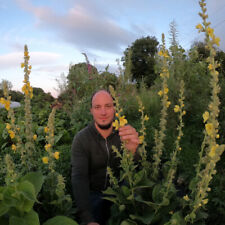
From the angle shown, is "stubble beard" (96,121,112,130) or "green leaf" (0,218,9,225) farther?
"stubble beard" (96,121,112,130)

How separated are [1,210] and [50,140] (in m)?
0.63

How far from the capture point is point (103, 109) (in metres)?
2.90

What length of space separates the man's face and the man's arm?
372 millimetres

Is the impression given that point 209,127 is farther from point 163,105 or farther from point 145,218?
point 145,218

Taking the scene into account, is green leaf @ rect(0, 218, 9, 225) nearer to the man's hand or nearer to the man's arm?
the man's arm

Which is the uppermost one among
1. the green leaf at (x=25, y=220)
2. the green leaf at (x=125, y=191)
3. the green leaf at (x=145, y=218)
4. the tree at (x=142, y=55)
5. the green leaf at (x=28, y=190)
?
the tree at (x=142, y=55)

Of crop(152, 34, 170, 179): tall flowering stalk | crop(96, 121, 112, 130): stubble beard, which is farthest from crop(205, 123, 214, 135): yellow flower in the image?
crop(96, 121, 112, 130): stubble beard

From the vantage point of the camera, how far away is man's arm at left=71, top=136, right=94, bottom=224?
2.61 metres

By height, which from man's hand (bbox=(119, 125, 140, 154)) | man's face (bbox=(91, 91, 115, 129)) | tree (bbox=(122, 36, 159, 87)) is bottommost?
man's hand (bbox=(119, 125, 140, 154))

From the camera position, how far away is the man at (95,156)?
110 inches

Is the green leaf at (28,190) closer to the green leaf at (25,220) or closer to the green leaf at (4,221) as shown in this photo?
the green leaf at (25,220)

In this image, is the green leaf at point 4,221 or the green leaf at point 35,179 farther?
the green leaf at point 35,179

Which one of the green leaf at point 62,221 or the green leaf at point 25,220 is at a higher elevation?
the green leaf at point 25,220

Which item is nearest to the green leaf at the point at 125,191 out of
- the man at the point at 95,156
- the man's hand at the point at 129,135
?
the man's hand at the point at 129,135
